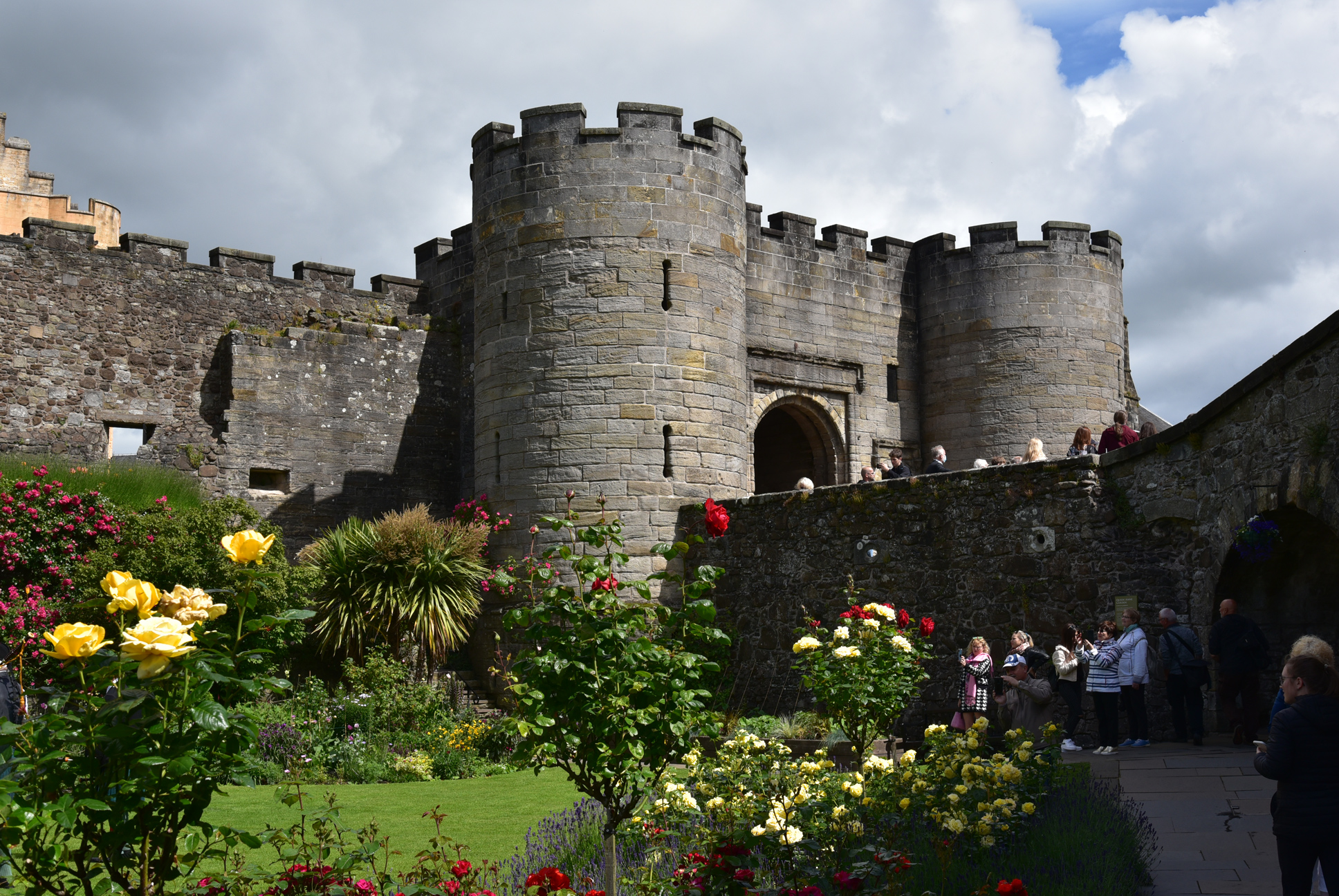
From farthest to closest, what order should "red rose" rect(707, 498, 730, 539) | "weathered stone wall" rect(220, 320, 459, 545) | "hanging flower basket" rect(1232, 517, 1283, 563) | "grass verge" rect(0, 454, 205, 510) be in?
"weathered stone wall" rect(220, 320, 459, 545)
"grass verge" rect(0, 454, 205, 510)
"hanging flower basket" rect(1232, 517, 1283, 563)
"red rose" rect(707, 498, 730, 539)

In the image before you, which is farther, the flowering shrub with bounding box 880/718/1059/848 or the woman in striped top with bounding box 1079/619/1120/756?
the woman in striped top with bounding box 1079/619/1120/756

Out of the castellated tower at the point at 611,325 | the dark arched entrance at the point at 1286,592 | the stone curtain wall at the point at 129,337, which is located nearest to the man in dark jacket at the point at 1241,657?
the dark arched entrance at the point at 1286,592

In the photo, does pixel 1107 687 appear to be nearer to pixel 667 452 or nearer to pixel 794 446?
pixel 667 452

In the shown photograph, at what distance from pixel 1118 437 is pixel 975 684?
Result: 11.1 feet

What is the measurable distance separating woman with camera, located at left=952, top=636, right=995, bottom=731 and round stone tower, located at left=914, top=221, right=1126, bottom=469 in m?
8.17

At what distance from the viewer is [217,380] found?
1655cm

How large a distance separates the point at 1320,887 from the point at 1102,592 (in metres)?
4.85

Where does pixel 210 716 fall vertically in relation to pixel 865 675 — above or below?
A: above

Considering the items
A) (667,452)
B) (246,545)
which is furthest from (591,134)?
(246,545)

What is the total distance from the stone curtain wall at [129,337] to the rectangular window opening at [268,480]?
0.54ft

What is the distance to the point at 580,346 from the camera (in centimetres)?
1438

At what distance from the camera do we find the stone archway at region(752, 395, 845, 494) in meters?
18.1

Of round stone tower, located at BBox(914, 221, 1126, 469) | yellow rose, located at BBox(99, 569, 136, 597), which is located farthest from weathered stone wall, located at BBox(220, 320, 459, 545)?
yellow rose, located at BBox(99, 569, 136, 597)

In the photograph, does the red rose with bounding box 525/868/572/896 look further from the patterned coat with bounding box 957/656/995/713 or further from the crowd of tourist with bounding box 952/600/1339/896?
the patterned coat with bounding box 957/656/995/713
